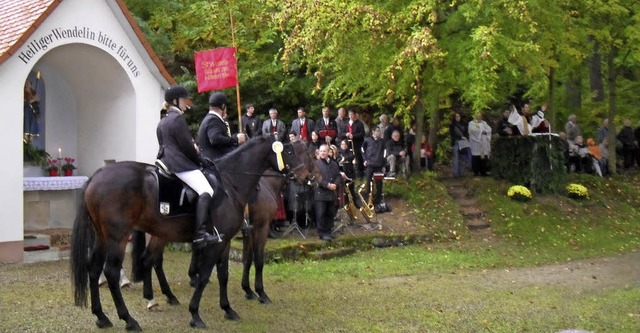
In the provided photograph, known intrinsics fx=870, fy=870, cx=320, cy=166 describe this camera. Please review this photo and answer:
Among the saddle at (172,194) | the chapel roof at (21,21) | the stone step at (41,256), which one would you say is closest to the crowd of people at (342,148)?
the saddle at (172,194)

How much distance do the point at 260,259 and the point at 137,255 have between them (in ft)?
5.66

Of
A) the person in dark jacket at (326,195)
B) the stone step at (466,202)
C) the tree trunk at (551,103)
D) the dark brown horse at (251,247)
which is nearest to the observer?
the dark brown horse at (251,247)

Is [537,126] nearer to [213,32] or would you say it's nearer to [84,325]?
[213,32]

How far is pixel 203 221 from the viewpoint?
10.5 metres

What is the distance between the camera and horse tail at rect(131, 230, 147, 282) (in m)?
11.9

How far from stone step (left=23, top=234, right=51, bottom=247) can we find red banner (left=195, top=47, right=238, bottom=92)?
13.1ft

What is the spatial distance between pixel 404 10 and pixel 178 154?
431 inches

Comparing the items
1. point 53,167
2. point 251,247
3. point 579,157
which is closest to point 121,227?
point 251,247

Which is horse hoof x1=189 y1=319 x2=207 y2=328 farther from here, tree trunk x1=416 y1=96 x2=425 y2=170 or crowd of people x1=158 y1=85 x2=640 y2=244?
tree trunk x1=416 y1=96 x2=425 y2=170

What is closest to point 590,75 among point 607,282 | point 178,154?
point 607,282

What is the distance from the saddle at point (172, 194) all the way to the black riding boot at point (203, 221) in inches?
6.2

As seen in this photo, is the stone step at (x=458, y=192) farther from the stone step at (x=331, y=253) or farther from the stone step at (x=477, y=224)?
the stone step at (x=331, y=253)

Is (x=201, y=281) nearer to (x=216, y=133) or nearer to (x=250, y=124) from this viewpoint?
(x=216, y=133)

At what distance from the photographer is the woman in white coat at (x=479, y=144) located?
24109 mm
